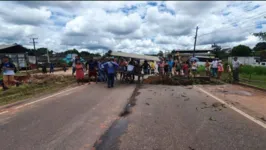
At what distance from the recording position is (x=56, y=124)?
5004mm

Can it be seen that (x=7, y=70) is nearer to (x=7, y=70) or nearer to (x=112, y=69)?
(x=7, y=70)

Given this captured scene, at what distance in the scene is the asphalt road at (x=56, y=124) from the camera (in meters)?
3.90

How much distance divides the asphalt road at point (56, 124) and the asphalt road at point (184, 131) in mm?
455

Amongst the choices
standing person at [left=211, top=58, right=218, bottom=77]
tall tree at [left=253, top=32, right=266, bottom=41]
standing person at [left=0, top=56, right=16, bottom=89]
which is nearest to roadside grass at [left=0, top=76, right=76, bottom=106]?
standing person at [left=0, top=56, right=16, bottom=89]

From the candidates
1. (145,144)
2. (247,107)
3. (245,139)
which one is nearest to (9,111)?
(145,144)

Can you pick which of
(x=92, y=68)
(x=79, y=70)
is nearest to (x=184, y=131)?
(x=79, y=70)

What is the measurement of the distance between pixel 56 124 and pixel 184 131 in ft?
10.3

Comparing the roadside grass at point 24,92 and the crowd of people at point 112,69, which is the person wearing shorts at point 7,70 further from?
the roadside grass at point 24,92

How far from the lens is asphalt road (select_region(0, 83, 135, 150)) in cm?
390

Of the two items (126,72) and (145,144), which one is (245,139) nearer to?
(145,144)

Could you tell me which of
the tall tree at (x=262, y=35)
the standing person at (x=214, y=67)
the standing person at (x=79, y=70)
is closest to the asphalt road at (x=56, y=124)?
the standing person at (x=79, y=70)

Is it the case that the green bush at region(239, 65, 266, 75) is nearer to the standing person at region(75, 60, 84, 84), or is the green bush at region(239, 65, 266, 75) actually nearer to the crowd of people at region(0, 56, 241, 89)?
the crowd of people at region(0, 56, 241, 89)

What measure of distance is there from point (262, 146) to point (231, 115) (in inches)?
83.8

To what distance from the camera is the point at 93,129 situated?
463 cm
